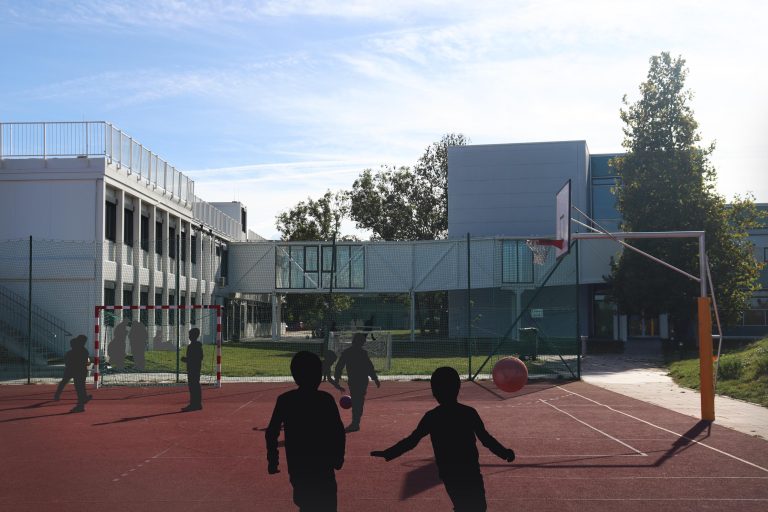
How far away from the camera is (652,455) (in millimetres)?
12266

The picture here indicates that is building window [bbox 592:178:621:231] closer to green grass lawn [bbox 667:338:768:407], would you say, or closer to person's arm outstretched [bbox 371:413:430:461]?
green grass lawn [bbox 667:338:768:407]

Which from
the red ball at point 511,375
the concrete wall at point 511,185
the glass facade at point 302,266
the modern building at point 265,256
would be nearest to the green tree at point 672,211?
the modern building at point 265,256

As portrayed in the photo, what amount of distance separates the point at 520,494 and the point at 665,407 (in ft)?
32.9

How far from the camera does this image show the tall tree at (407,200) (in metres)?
80.0

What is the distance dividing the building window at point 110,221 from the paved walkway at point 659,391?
19.1 m

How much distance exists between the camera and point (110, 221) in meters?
33.3

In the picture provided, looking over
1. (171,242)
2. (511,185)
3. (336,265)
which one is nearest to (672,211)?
(511,185)

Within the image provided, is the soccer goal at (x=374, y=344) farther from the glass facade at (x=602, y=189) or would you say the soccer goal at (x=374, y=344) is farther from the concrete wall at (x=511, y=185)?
the glass facade at (x=602, y=189)

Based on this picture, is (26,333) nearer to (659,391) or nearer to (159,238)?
(159,238)

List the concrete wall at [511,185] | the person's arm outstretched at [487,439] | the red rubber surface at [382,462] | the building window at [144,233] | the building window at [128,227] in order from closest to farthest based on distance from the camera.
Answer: the person's arm outstretched at [487,439] → the red rubber surface at [382,462] → the building window at [128,227] → the building window at [144,233] → the concrete wall at [511,185]

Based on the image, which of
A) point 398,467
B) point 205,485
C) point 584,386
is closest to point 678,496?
point 398,467

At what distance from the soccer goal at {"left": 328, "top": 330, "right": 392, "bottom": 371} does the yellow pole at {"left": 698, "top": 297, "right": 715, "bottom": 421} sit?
42.0ft

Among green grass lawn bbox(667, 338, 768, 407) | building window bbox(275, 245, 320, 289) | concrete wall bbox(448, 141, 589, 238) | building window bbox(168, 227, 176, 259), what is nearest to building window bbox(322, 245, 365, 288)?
building window bbox(275, 245, 320, 289)

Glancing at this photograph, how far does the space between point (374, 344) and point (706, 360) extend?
1487 centimetres
